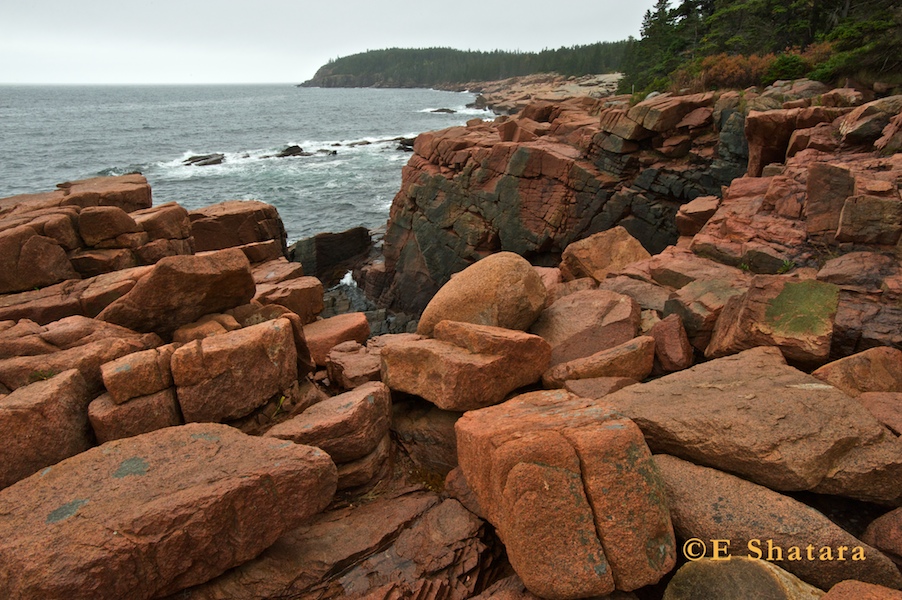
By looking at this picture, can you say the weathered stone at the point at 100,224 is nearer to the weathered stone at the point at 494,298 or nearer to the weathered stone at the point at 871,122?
the weathered stone at the point at 494,298

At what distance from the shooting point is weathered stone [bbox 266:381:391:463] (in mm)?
6047

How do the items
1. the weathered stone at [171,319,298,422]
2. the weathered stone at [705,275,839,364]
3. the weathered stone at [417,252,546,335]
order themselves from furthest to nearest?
the weathered stone at [417,252,546,335] → the weathered stone at [705,275,839,364] → the weathered stone at [171,319,298,422]

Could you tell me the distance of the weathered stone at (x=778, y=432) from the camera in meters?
4.66

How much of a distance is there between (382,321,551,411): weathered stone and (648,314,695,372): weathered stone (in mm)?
1748

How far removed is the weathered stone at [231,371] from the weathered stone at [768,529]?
4.69 meters

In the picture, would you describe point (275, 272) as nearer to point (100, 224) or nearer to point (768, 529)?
point (100, 224)

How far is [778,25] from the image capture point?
34500mm

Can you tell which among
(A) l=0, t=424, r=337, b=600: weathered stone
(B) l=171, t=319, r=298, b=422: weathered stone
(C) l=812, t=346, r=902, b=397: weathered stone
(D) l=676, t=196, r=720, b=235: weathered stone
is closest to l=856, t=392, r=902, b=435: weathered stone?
(C) l=812, t=346, r=902, b=397: weathered stone

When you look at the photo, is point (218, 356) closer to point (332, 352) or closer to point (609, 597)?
point (332, 352)

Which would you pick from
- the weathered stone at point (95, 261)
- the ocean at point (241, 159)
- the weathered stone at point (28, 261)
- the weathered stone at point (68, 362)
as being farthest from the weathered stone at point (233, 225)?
the ocean at point (241, 159)

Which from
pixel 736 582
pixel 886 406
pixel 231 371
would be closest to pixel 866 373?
pixel 886 406

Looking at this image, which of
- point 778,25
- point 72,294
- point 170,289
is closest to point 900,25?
point 778,25

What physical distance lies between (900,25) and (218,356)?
26185mm

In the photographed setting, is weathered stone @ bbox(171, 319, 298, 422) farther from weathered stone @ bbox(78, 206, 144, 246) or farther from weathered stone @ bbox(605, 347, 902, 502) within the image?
weathered stone @ bbox(78, 206, 144, 246)
